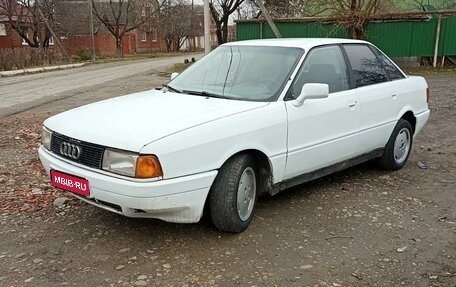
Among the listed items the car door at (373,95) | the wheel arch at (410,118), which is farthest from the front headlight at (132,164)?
the wheel arch at (410,118)

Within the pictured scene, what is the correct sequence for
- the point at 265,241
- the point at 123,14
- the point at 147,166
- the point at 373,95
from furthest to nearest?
the point at 123,14, the point at 373,95, the point at 265,241, the point at 147,166

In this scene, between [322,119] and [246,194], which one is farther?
[322,119]

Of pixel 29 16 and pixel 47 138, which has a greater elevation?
pixel 29 16

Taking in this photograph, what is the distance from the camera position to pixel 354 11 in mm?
18188

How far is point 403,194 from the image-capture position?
195 inches

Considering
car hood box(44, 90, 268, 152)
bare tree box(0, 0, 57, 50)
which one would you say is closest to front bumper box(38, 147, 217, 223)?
car hood box(44, 90, 268, 152)

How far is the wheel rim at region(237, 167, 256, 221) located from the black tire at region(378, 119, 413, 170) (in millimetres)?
2247

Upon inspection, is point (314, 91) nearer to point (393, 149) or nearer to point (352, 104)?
point (352, 104)

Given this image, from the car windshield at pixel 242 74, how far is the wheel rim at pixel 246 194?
0.69 meters

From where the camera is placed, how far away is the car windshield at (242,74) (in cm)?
430

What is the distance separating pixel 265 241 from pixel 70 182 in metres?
1.60

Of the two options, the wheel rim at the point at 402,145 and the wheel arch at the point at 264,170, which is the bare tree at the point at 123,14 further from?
the wheel arch at the point at 264,170

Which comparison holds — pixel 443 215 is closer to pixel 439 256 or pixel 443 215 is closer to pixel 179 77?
pixel 439 256

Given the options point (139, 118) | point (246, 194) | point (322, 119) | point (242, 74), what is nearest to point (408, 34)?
point (322, 119)
